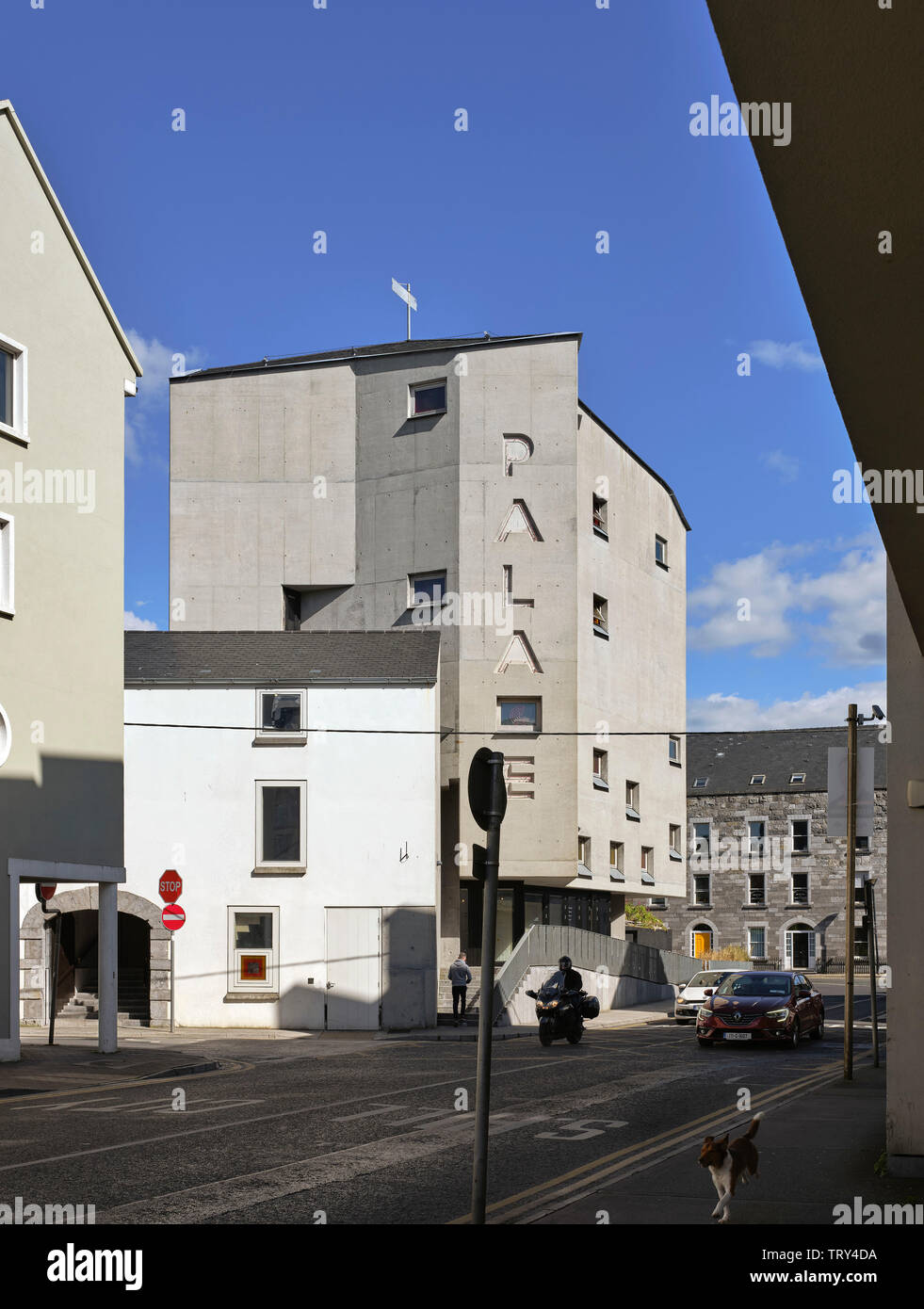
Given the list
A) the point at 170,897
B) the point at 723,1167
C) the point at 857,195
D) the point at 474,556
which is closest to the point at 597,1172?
the point at 723,1167

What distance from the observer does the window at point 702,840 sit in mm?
82875

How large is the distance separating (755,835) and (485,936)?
75.5 meters

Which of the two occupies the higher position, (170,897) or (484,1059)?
(484,1059)

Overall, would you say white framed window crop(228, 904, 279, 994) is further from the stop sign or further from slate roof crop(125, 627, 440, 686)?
slate roof crop(125, 627, 440, 686)

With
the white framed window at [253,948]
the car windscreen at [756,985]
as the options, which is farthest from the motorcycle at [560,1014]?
the white framed window at [253,948]

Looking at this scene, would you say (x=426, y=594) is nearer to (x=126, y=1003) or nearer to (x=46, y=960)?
(x=126, y=1003)

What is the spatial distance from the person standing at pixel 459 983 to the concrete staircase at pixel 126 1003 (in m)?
6.88

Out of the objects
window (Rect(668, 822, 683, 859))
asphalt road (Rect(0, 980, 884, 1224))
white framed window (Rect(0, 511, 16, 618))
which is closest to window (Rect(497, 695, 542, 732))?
window (Rect(668, 822, 683, 859))

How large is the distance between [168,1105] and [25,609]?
921 cm

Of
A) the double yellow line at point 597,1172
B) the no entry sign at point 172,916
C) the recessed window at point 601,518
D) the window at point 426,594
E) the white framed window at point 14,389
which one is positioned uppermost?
the recessed window at point 601,518

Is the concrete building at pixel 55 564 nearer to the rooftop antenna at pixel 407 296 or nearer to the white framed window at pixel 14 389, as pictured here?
the white framed window at pixel 14 389

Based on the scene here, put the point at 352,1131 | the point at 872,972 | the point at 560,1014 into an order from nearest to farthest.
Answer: the point at 352,1131 < the point at 872,972 < the point at 560,1014

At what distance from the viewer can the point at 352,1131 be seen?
13.4m
